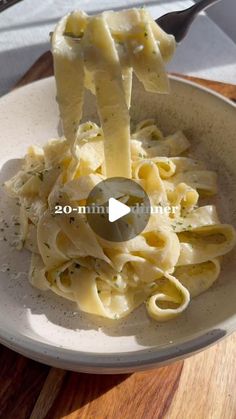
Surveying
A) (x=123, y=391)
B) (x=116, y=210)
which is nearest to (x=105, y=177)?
(x=116, y=210)

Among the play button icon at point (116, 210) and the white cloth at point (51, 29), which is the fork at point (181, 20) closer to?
the white cloth at point (51, 29)

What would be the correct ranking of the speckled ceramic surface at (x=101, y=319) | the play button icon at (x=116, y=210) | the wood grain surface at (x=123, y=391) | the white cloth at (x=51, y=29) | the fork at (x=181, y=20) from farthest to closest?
1. the white cloth at (x=51, y=29)
2. the fork at (x=181, y=20)
3. the play button icon at (x=116, y=210)
4. the wood grain surface at (x=123, y=391)
5. the speckled ceramic surface at (x=101, y=319)

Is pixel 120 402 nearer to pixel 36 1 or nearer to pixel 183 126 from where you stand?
pixel 183 126

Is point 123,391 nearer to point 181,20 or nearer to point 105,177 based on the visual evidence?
point 105,177

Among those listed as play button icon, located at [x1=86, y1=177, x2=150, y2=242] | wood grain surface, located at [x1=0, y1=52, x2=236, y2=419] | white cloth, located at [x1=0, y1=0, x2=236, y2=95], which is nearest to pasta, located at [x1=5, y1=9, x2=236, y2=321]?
play button icon, located at [x1=86, y1=177, x2=150, y2=242]

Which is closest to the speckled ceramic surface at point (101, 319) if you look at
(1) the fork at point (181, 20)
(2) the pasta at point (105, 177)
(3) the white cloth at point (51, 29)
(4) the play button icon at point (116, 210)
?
(2) the pasta at point (105, 177)

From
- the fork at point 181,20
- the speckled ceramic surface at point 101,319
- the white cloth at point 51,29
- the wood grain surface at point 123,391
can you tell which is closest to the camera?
the speckled ceramic surface at point 101,319

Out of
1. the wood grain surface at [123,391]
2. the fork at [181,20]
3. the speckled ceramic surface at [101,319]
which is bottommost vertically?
the wood grain surface at [123,391]
